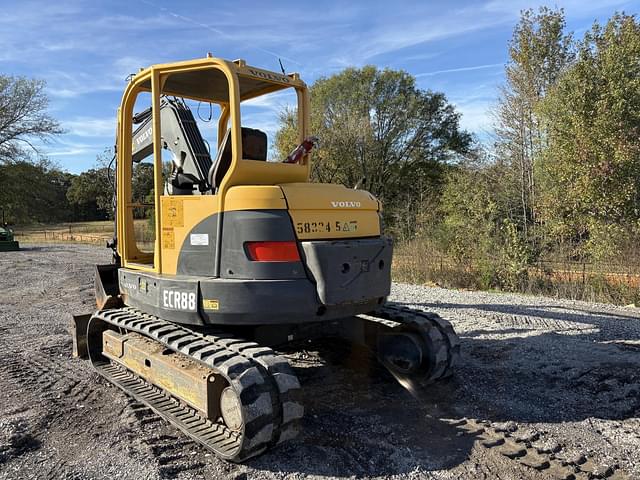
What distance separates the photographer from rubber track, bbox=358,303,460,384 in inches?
189

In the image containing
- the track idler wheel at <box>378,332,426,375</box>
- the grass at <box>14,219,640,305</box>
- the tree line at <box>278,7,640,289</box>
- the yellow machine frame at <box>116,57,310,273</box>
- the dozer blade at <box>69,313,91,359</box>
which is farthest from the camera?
the tree line at <box>278,7,640,289</box>

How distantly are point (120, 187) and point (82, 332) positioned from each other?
1779 mm

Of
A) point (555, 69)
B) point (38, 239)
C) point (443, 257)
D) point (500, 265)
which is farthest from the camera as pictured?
point (38, 239)

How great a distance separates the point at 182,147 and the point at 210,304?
5.81 feet

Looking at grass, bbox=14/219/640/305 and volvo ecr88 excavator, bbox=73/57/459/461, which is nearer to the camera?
volvo ecr88 excavator, bbox=73/57/459/461

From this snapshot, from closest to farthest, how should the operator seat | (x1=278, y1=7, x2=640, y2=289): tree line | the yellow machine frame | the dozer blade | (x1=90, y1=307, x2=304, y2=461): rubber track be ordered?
1. (x1=90, y1=307, x2=304, y2=461): rubber track
2. the yellow machine frame
3. the operator seat
4. the dozer blade
5. (x1=278, y1=7, x2=640, y2=289): tree line

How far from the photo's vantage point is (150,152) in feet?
18.4

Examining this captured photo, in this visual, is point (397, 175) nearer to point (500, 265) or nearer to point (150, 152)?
point (500, 265)

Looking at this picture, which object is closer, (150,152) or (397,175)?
(150,152)

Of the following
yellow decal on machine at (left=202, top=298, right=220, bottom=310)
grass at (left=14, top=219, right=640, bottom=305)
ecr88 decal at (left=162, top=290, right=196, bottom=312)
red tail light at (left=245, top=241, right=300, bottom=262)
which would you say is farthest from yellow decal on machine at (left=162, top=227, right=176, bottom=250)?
grass at (left=14, top=219, right=640, bottom=305)

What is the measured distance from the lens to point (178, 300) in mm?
4188

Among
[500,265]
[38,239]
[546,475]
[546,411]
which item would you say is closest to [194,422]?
[546,475]

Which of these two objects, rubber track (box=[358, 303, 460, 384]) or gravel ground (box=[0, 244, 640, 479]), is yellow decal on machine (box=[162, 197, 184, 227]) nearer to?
gravel ground (box=[0, 244, 640, 479])

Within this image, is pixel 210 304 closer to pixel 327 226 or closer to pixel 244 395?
pixel 244 395
